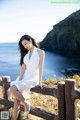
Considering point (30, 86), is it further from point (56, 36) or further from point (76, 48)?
point (56, 36)

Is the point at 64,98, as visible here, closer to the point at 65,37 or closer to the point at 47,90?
the point at 47,90

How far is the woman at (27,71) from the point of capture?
208 inches

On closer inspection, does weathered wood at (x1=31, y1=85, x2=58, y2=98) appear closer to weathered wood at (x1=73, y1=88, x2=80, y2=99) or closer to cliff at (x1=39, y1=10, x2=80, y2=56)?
weathered wood at (x1=73, y1=88, x2=80, y2=99)

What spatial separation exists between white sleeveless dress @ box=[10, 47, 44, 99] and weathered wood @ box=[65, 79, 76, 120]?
1.71 ft

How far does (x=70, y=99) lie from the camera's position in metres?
5.16

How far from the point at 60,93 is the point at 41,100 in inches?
91.1

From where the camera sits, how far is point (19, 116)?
596 cm

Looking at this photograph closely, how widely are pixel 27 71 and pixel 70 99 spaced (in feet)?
2.67

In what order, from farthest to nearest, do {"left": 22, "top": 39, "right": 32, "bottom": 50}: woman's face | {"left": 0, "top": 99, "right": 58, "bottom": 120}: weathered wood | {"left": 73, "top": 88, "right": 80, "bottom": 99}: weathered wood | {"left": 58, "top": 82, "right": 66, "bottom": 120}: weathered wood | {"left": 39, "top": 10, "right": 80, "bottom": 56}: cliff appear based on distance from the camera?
1. {"left": 39, "top": 10, "right": 80, "bottom": 56}: cliff
2. {"left": 0, "top": 99, "right": 58, "bottom": 120}: weathered wood
3. {"left": 22, "top": 39, "right": 32, "bottom": 50}: woman's face
4. {"left": 58, "top": 82, "right": 66, "bottom": 120}: weathered wood
5. {"left": 73, "top": 88, "right": 80, "bottom": 99}: weathered wood

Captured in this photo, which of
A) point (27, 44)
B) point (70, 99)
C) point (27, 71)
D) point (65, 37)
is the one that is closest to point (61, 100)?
point (70, 99)

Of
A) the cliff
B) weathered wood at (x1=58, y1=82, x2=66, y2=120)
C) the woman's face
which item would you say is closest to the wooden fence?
weathered wood at (x1=58, y1=82, x2=66, y2=120)

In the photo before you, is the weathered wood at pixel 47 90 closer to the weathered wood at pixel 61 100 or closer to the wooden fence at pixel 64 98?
the wooden fence at pixel 64 98

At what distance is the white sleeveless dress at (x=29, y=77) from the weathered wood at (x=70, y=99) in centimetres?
52

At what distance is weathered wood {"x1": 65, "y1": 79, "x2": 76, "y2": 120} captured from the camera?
5.12m
